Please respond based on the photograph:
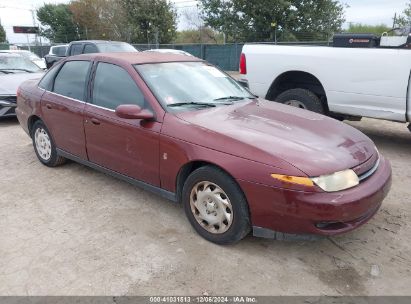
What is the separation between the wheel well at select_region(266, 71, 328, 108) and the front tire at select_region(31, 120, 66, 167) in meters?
3.62

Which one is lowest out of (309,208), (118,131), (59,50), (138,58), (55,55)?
(309,208)

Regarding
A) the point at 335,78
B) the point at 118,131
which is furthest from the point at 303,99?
the point at 118,131

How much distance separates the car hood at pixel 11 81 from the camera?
8.00 meters

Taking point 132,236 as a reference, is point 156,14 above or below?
above

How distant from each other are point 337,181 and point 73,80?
3243mm

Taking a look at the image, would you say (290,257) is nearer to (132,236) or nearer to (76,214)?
(132,236)

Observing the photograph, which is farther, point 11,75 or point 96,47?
point 96,47

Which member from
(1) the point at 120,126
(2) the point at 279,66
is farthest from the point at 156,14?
(1) the point at 120,126

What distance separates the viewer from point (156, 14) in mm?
31562

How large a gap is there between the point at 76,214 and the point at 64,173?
4.27 ft

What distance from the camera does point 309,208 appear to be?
→ 2816 millimetres

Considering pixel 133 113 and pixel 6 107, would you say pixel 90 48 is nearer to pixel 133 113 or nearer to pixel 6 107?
pixel 6 107

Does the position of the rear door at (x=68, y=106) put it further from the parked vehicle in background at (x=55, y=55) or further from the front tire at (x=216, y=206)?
the parked vehicle in background at (x=55, y=55)

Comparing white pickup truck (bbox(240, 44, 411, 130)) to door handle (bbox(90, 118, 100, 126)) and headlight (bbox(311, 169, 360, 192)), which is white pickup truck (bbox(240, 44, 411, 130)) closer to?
headlight (bbox(311, 169, 360, 192))
